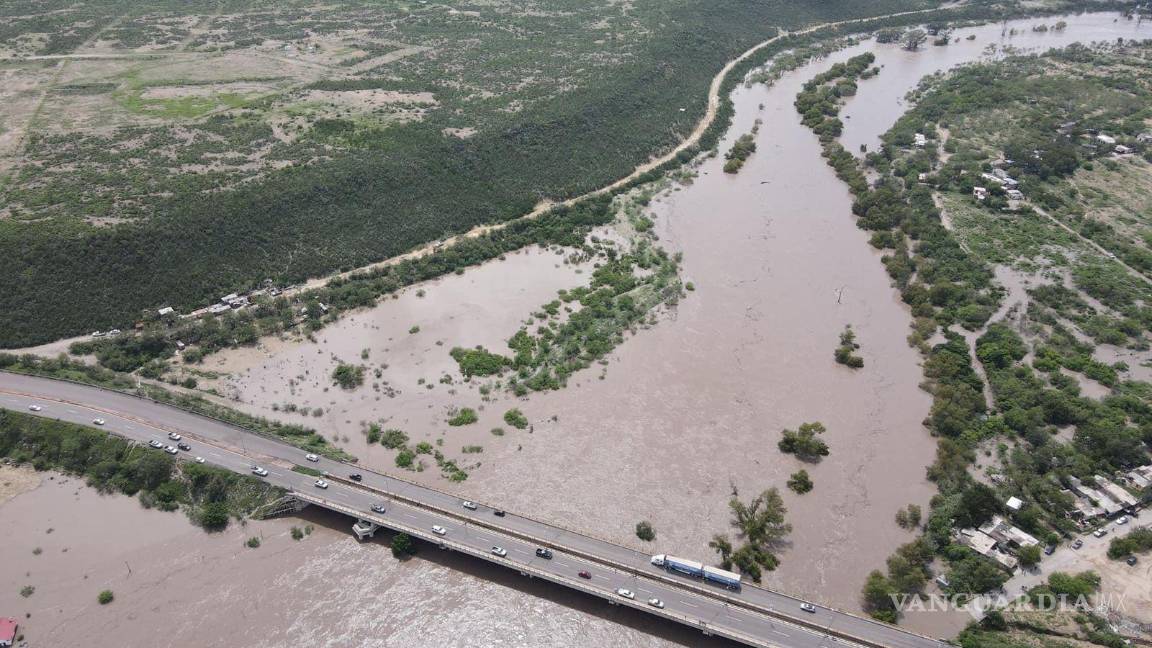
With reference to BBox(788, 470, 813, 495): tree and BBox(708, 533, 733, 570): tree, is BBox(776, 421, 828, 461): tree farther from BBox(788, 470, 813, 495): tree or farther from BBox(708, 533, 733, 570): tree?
BBox(708, 533, 733, 570): tree

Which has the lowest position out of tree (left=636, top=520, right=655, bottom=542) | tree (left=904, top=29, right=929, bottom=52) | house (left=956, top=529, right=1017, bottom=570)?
house (left=956, top=529, right=1017, bottom=570)

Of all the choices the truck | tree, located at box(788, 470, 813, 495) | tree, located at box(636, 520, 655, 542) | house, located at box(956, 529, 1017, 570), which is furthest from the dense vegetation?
house, located at box(956, 529, 1017, 570)

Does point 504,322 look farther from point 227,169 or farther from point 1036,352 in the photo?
point 1036,352

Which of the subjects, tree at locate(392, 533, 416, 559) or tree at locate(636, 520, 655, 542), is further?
tree at locate(636, 520, 655, 542)

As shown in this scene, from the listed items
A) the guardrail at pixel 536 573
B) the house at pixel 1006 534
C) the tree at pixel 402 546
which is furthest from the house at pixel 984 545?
the tree at pixel 402 546

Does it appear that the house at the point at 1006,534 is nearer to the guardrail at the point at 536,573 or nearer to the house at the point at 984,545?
the house at the point at 984,545

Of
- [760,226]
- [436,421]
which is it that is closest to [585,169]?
[760,226]
